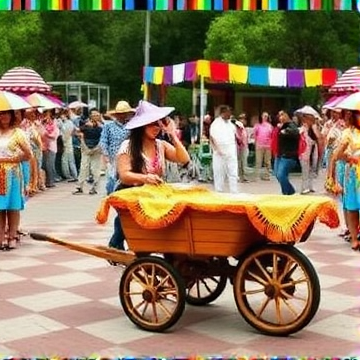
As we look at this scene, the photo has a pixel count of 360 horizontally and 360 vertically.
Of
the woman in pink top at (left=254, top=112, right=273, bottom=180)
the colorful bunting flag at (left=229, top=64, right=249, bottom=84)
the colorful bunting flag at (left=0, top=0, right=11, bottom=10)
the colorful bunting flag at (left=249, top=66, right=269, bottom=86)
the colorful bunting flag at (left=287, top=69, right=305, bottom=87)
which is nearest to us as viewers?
the colorful bunting flag at (left=0, top=0, right=11, bottom=10)

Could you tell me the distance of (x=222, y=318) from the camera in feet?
17.9

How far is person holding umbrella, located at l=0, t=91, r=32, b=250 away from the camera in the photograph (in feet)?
25.7

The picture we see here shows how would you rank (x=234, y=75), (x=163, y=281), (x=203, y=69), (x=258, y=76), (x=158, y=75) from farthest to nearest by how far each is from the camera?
(x=158, y=75) < (x=258, y=76) < (x=234, y=75) < (x=203, y=69) < (x=163, y=281)

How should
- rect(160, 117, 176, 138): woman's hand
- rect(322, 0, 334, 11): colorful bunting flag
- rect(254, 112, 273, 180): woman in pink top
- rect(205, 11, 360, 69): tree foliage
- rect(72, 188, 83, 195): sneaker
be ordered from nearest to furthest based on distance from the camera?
rect(322, 0, 334, 11): colorful bunting flag
rect(160, 117, 176, 138): woman's hand
rect(72, 188, 83, 195): sneaker
rect(254, 112, 273, 180): woman in pink top
rect(205, 11, 360, 69): tree foliage

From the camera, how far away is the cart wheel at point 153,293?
5.02m

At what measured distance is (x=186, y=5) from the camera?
8.25ft

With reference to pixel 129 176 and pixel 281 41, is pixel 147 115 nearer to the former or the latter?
pixel 129 176

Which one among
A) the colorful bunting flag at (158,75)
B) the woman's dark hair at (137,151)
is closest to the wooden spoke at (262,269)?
the woman's dark hair at (137,151)

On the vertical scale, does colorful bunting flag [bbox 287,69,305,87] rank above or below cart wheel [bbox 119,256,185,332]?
above

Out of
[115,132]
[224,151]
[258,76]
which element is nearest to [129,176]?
[115,132]

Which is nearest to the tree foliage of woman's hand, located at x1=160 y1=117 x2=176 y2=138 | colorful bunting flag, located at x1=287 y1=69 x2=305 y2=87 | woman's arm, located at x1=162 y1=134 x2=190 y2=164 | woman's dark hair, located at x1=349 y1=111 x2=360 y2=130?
colorful bunting flag, located at x1=287 y1=69 x2=305 y2=87

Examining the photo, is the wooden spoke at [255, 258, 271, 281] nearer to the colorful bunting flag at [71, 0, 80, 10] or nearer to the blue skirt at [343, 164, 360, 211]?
the colorful bunting flag at [71, 0, 80, 10]

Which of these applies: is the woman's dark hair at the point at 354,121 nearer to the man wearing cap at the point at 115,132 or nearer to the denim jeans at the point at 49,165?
the man wearing cap at the point at 115,132

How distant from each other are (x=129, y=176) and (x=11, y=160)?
2.83 m
